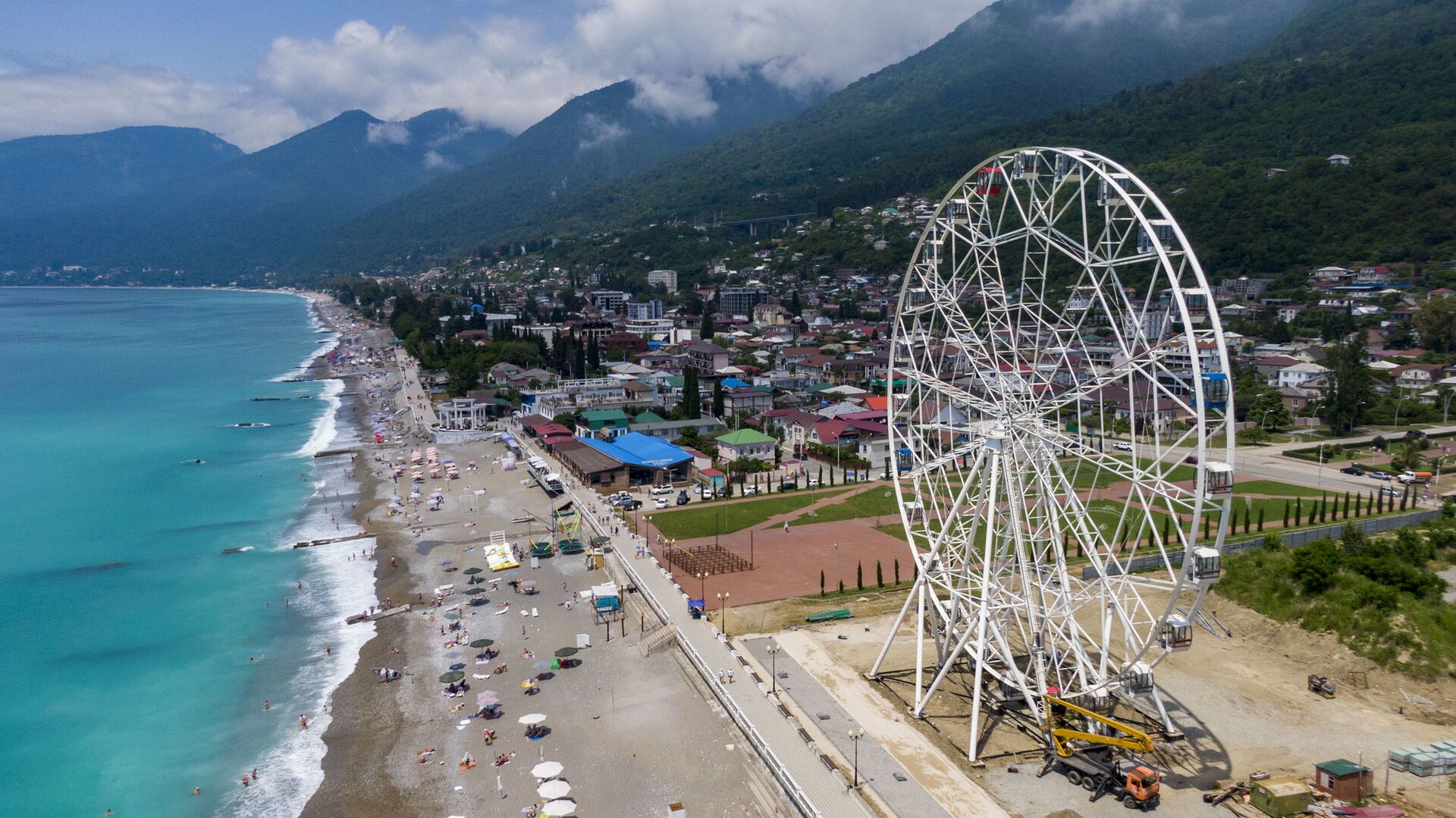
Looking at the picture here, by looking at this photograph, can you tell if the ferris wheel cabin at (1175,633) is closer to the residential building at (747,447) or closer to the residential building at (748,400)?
the residential building at (747,447)

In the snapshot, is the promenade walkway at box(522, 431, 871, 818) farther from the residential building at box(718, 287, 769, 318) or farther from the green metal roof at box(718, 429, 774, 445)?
the residential building at box(718, 287, 769, 318)

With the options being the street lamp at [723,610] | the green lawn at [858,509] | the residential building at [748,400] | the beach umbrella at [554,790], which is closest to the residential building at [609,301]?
the residential building at [748,400]

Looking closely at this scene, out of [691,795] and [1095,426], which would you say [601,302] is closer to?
[1095,426]

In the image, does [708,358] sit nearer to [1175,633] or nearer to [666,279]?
[1175,633]

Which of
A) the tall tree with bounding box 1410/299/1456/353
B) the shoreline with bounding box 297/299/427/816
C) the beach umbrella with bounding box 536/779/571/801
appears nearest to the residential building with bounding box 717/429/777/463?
the shoreline with bounding box 297/299/427/816

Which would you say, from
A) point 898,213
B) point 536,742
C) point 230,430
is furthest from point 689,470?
point 898,213
